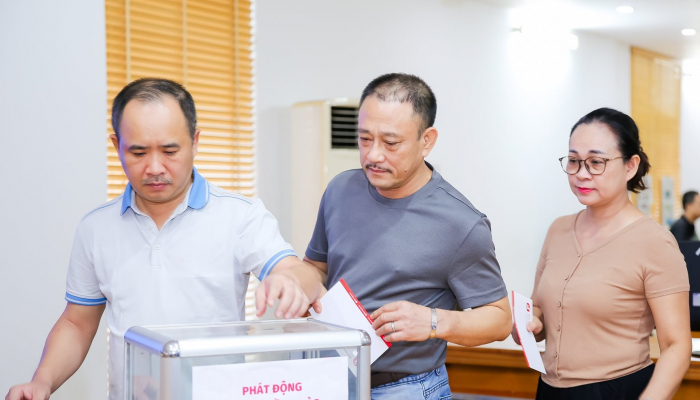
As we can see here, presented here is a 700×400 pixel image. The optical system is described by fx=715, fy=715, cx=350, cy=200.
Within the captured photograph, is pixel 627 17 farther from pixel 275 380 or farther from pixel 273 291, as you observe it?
pixel 275 380

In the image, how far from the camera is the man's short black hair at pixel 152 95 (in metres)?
1.48

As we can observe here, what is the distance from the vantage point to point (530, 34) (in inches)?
247

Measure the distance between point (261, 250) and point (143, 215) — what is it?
0.28 m

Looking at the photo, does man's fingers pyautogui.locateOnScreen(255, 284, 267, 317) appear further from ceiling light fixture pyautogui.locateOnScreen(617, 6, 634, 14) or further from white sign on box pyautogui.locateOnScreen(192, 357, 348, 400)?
ceiling light fixture pyautogui.locateOnScreen(617, 6, 634, 14)

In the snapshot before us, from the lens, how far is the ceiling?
5.98 metres

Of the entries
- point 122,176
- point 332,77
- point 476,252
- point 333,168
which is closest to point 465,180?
point 332,77

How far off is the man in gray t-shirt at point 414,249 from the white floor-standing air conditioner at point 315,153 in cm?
219

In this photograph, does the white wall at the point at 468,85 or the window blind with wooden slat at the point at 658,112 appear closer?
the white wall at the point at 468,85

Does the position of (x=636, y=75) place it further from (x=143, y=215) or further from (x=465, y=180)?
(x=143, y=215)

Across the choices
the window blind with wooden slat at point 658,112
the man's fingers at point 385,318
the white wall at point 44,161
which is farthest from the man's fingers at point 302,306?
the window blind with wooden slat at point 658,112

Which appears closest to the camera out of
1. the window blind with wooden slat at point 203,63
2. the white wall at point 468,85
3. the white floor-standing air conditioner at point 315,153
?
the window blind with wooden slat at point 203,63

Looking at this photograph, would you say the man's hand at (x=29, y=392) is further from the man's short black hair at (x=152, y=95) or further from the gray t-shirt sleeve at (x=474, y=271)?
the gray t-shirt sleeve at (x=474, y=271)

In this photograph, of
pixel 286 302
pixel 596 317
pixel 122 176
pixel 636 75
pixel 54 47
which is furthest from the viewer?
pixel 636 75

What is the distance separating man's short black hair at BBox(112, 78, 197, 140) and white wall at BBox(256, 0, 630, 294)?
95.3 inches
